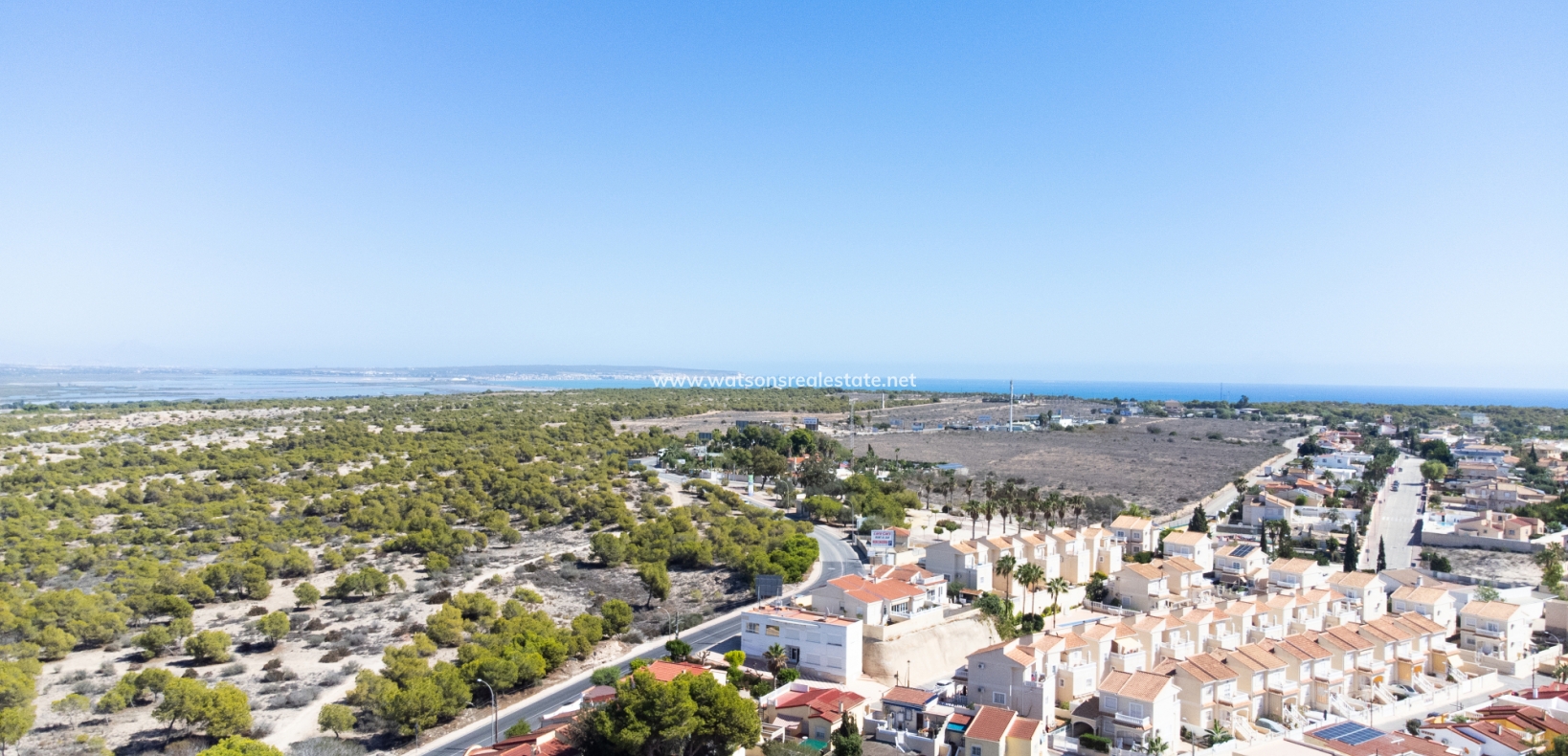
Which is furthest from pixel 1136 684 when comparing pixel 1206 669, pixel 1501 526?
pixel 1501 526

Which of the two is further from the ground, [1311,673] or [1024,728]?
[1024,728]

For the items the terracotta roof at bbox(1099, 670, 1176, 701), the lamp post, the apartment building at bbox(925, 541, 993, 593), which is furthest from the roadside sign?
the terracotta roof at bbox(1099, 670, 1176, 701)

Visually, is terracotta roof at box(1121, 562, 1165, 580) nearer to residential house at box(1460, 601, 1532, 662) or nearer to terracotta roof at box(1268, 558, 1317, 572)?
terracotta roof at box(1268, 558, 1317, 572)

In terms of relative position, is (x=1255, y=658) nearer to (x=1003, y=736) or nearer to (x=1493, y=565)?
(x=1003, y=736)

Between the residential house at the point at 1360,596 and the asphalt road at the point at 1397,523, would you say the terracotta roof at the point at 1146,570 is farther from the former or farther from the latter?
the asphalt road at the point at 1397,523

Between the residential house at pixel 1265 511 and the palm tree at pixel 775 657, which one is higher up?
the residential house at pixel 1265 511

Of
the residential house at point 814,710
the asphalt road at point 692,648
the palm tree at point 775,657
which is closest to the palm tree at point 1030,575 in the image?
the asphalt road at point 692,648
